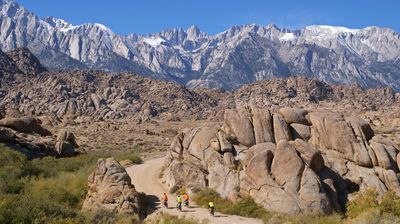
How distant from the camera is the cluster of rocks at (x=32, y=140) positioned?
43.0 meters

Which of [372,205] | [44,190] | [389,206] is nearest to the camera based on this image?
[389,206]

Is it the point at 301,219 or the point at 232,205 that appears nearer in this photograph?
the point at 301,219

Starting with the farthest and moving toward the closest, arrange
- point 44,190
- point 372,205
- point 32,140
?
point 32,140, point 44,190, point 372,205

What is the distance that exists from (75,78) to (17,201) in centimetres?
15812

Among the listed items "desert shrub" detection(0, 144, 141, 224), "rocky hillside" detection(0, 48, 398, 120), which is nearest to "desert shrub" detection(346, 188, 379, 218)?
"desert shrub" detection(0, 144, 141, 224)

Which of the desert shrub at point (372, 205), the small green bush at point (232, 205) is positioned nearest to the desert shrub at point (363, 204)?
the desert shrub at point (372, 205)

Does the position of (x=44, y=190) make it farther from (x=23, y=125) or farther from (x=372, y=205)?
(x=23, y=125)

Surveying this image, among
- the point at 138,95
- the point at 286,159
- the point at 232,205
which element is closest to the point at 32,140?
the point at 232,205

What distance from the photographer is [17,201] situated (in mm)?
19438

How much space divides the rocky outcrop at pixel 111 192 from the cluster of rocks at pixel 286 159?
553 cm

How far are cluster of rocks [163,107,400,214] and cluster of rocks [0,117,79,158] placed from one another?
12338mm

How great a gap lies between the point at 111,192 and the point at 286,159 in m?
10.9

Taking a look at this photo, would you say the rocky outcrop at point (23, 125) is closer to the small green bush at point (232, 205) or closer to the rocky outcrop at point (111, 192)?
the rocky outcrop at point (111, 192)

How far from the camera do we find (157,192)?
3622 cm
